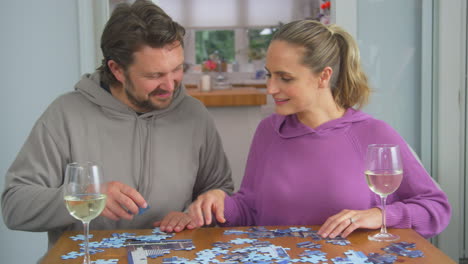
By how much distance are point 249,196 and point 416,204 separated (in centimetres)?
62

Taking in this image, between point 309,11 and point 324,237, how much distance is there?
28.1ft

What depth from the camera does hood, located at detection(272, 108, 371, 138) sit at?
2230mm

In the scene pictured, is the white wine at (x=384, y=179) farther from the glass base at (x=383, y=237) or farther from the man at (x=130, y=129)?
the man at (x=130, y=129)

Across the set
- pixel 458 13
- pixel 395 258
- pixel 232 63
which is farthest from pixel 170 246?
pixel 232 63

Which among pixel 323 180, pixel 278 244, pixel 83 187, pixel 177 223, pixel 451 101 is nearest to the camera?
pixel 83 187

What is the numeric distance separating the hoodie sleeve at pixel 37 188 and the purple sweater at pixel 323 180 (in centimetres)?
59

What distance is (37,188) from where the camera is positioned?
7.23 ft

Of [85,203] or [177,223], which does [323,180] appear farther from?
[85,203]

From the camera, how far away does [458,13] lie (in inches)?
140

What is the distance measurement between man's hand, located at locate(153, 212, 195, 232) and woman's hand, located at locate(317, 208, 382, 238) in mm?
408

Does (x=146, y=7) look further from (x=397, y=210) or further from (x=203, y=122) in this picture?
(x=397, y=210)

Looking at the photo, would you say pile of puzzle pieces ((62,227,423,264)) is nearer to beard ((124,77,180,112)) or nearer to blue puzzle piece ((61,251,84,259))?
blue puzzle piece ((61,251,84,259))

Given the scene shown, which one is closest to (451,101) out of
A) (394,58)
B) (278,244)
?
(394,58)

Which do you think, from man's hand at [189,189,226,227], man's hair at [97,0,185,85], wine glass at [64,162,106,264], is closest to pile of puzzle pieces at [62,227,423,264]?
man's hand at [189,189,226,227]
